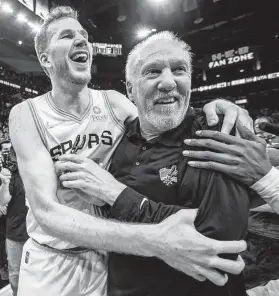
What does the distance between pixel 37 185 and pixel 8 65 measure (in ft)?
48.1

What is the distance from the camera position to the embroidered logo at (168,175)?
1.14 m

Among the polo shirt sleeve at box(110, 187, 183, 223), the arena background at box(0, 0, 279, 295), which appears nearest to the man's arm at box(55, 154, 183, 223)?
→ the polo shirt sleeve at box(110, 187, 183, 223)

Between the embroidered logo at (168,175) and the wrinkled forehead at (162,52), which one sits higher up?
the wrinkled forehead at (162,52)

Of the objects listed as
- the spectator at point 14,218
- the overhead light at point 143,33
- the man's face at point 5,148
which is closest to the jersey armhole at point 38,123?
the spectator at point 14,218

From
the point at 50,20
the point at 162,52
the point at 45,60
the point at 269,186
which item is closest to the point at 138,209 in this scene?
the point at 269,186

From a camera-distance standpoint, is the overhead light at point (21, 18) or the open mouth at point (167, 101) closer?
the open mouth at point (167, 101)

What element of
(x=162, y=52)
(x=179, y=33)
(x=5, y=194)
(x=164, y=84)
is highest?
(x=179, y=33)

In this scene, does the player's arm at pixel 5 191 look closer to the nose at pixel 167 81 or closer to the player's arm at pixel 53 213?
the player's arm at pixel 53 213

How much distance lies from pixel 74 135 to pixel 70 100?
0.75 feet

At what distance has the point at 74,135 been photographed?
145cm

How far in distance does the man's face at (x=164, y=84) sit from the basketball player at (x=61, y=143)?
33 cm

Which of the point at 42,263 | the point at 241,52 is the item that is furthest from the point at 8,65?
the point at 42,263

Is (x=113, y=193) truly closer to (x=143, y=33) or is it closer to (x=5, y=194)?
(x=5, y=194)

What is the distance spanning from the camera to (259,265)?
210 centimetres
